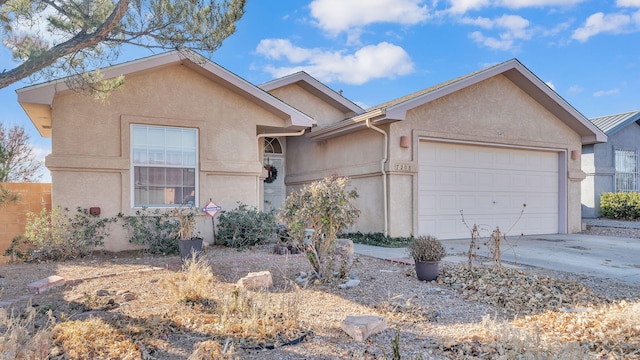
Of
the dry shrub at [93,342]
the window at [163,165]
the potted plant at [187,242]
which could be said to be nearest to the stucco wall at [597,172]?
the window at [163,165]

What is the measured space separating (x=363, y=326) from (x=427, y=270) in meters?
2.44

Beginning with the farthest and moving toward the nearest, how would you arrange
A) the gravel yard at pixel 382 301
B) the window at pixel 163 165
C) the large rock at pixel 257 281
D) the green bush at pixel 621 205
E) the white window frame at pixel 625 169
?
1. the white window frame at pixel 625 169
2. the green bush at pixel 621 205
3. the window at pixel 163 165
4. the large rock at pixel 257 281
5. the gravel yard at pixel 382 301

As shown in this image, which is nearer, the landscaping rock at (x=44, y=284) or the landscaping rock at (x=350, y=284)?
the landscaping rock at (x=44, y=284)

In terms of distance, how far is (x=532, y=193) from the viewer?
12.5m

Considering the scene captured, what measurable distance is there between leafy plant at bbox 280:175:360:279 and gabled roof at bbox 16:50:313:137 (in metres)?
2.79

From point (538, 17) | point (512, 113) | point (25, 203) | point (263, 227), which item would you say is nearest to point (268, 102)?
point (263, 227)

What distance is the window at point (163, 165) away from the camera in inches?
337

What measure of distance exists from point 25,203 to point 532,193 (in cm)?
1306

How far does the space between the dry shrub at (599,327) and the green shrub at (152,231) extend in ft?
20.6

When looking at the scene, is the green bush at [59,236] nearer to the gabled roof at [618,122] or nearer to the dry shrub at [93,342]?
the dry shrub at [93,342]

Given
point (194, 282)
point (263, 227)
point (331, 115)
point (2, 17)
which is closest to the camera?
point (194, 282)

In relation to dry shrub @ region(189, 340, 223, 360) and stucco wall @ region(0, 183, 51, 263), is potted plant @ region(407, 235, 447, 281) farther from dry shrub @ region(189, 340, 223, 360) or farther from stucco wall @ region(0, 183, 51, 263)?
stucco wall @ region(0, 183, 51, 263)

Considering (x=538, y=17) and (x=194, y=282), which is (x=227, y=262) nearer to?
(x=194, y=282)

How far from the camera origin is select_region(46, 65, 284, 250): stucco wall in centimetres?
796
